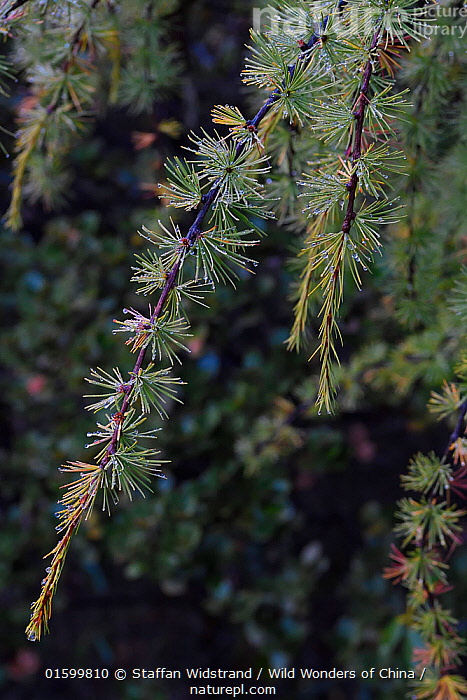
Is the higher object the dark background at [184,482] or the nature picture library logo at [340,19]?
the nature picture library logo at [340,19]

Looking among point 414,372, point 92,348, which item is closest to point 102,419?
point 92,348

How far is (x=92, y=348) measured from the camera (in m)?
1.22

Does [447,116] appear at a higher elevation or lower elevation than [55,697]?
higher

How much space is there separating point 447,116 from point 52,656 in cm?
137

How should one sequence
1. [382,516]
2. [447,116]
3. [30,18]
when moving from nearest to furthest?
[30,18], [447,116], [382,516]

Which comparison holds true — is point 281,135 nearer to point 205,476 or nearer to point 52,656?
point 205,476

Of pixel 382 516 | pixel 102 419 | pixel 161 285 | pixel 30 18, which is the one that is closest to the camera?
pixel 161 285

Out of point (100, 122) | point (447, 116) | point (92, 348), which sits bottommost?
point (92, 348)

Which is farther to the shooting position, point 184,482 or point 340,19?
point 184,482

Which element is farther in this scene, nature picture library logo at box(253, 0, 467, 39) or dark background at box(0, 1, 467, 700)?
dark background at box(0, 1, 467, 700)

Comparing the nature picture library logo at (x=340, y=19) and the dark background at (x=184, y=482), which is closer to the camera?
the nature picture library logo at (x=340, y=19)

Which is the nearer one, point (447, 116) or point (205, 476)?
point (447, 116)

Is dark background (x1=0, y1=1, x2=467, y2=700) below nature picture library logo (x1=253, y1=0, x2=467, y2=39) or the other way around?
below

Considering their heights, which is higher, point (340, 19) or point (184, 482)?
point (340, 19)
